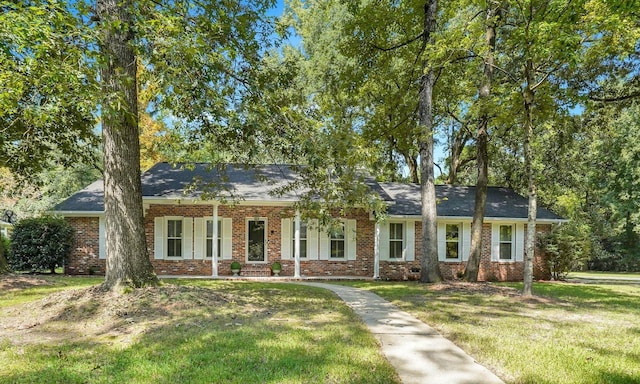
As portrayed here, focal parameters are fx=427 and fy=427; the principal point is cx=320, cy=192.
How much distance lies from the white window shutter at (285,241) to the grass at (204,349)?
28.8ft

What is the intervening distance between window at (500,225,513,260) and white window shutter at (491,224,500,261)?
9.9 inches

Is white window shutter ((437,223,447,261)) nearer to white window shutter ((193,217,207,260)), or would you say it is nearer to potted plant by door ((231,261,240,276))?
potted plant by door ((231,261,240,276))

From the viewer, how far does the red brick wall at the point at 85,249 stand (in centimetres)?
1583

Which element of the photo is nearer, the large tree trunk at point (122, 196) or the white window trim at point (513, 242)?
the large tree trunk at point (122, 196)

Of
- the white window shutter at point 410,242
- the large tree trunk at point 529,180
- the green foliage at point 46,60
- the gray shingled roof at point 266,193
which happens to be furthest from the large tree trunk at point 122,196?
the white window shutter at point 410,242

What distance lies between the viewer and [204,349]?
16.7 feet

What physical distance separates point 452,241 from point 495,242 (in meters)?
1.83

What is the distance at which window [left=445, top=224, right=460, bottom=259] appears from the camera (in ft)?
57.1

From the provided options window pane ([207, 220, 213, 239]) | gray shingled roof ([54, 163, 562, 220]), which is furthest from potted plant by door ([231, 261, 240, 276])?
gray shingled roof ([54, 163, 562, 220])

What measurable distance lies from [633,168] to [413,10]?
24.1m

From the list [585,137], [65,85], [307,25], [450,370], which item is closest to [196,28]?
[65,85]

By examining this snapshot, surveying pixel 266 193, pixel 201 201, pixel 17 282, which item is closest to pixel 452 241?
pixel 266 193

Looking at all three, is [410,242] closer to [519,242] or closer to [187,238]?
[519,242]

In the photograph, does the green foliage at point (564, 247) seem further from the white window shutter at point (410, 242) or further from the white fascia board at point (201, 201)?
the white fascia board at point (201, 201)
